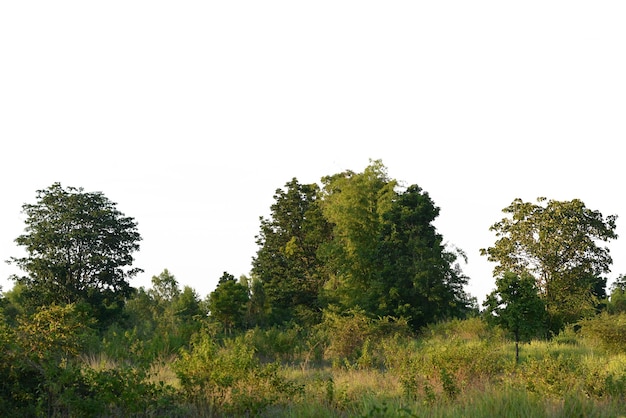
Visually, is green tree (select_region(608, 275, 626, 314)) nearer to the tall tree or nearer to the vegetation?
the vegetation

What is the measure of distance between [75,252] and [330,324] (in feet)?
74.2

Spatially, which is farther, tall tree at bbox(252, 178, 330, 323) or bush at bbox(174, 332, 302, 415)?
tall tree at bbox(252, 178, 330, 323)

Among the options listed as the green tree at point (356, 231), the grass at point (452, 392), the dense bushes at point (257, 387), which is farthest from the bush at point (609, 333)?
the green tree at point (356, 231)

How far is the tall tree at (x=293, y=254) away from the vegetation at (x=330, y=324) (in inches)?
5.4

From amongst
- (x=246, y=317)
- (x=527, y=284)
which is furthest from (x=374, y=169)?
(x=527, y=284)

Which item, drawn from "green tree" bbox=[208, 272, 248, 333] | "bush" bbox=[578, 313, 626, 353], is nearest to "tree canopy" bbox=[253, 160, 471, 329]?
"green tree" bbox=[208, 272, 248, 333]

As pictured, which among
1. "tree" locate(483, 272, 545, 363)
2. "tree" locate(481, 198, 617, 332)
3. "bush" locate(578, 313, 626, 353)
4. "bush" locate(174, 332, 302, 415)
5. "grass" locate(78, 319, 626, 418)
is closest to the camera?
"grass" locate(78, 319, 626, 418)

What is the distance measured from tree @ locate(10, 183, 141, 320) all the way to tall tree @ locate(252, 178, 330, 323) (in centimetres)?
1072

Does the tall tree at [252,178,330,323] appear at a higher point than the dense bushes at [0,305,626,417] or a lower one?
higher

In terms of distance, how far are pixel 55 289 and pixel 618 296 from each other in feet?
136

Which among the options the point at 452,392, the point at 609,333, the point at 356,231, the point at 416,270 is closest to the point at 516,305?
the point at 609,333

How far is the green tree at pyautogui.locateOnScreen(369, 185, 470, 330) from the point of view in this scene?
3155 cm

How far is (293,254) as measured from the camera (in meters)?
44.3

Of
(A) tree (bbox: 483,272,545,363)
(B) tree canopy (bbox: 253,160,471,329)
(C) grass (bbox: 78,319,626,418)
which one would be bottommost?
(C) grass (bbox: 78,319,626,418)
